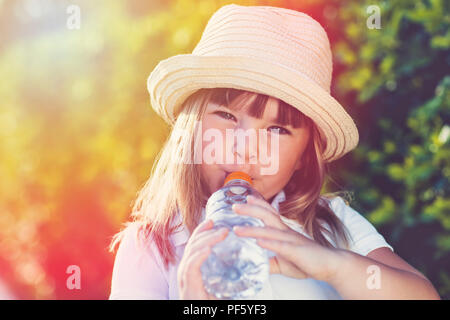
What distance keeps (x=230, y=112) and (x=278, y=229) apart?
0.52 metres

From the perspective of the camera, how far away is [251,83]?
1.92m

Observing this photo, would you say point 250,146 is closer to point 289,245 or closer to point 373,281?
point 289,245

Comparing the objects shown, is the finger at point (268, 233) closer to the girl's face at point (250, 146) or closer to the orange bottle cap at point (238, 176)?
the orange bottle cap at point (238, 176)

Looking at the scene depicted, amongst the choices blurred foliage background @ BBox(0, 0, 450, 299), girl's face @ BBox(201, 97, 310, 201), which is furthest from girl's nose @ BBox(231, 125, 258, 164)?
blurred foliage background @ BBox(0, 0, 450, 299)

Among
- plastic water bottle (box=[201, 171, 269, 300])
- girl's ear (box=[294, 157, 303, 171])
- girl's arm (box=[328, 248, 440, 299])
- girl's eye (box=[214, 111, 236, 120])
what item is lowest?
girl's arm (box=[328, 248, 440, 299])

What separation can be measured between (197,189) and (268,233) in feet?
1.87

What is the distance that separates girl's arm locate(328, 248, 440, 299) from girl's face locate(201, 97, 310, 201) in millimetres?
418

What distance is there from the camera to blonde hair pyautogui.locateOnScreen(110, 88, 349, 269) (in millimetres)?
2025

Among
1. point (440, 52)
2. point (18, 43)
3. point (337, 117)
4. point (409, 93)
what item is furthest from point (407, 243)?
point (18, 43)

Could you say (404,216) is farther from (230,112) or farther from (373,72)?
(230,112)

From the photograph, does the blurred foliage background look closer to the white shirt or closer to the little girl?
the little girl

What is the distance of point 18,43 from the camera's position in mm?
3436

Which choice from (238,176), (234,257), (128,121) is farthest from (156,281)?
(128,121)

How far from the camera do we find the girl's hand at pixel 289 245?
1.59 m
